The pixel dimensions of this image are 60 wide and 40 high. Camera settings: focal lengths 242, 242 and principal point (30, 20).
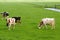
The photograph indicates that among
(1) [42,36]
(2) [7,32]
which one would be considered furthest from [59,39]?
(2) [7,32]

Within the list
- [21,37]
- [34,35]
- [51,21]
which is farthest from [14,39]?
[51,21]

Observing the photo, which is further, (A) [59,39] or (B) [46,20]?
(B) [46,20]

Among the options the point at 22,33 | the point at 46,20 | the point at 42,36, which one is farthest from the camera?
the point at 46,20

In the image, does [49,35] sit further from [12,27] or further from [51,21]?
[12,27]

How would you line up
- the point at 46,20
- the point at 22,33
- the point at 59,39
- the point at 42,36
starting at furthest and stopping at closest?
the point at 46,20
the point at 22,33
the point at 42,36
the point at 59,39

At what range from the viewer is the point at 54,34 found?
58.1 ft

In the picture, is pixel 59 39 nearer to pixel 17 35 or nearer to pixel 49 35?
pixel 49 35

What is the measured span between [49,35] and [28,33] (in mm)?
1746

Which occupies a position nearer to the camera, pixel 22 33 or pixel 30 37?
pixel 30 37

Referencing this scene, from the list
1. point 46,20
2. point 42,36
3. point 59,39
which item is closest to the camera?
point 59,39

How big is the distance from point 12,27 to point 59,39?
17.6 ft

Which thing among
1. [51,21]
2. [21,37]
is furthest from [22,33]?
[51,21]

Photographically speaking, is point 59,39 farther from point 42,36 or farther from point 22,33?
point 22,33

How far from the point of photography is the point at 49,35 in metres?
17.3
